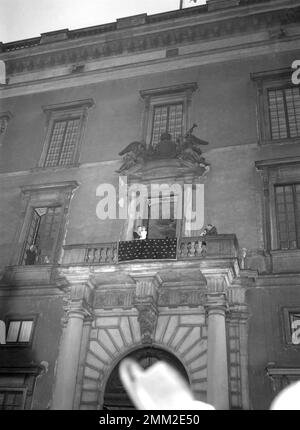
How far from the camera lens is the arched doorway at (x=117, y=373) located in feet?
43.8

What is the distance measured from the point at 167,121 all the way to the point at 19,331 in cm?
1037

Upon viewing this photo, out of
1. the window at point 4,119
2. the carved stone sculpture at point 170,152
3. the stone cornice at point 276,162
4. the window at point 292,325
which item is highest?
the window at point 4,119

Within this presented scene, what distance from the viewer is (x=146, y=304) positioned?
1357 centimetres

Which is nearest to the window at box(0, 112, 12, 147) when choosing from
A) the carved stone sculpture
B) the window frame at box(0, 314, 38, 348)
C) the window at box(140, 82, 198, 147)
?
the window at box(140, 82, 198, 147)

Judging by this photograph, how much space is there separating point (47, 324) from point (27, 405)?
8.65 ft

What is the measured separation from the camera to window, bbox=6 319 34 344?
1525 cm

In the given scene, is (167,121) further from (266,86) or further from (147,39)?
(147,39)

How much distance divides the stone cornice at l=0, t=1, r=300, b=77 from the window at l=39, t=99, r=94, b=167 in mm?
2426

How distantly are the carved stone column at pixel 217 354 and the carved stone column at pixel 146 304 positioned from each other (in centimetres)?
184

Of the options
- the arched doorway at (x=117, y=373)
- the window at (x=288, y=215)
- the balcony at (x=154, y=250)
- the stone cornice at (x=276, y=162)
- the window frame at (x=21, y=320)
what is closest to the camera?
the balcony at (x=154, y=250)

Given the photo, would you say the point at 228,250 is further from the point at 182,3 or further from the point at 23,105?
the point at 182,3

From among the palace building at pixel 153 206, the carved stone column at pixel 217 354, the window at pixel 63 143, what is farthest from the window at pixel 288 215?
the window at pixel 63 143

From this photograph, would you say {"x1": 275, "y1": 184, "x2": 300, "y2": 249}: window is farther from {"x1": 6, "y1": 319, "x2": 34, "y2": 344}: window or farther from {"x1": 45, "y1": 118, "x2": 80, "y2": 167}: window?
{"x1": 6, "y1": 319, "x2": 34, "y2": 344}: window

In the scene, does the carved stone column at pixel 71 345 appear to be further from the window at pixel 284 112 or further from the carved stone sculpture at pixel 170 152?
the window at pixel 284 112
